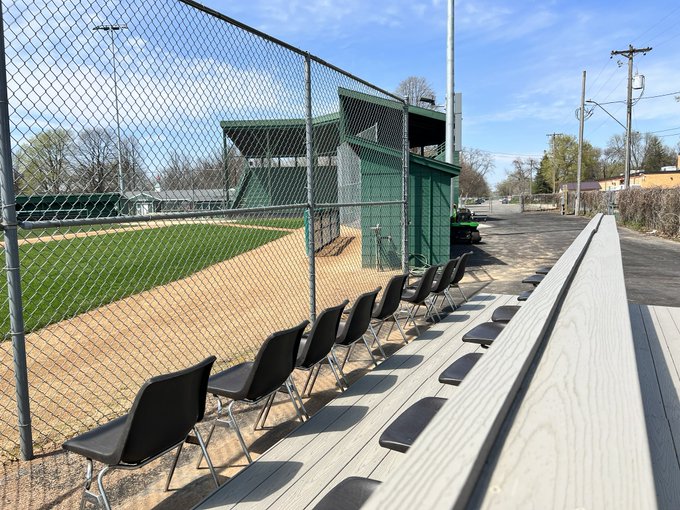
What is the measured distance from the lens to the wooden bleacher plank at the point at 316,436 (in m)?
2.40

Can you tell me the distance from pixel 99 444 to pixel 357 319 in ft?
7.63

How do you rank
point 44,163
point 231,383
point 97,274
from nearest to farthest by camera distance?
point 44,163
point 231,383
point 97,274

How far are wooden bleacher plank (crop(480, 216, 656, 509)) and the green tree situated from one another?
2.83 m

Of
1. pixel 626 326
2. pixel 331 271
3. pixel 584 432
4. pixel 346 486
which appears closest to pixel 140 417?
pixel 346 486

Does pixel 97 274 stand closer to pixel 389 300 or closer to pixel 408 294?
pixel 408 294

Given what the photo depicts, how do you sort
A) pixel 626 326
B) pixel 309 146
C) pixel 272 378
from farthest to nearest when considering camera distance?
1. pixel 309 146
2. pixel 272 378
3. pixel 626 326

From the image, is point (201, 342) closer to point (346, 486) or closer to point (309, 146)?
point (309, 146)

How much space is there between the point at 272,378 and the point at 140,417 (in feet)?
3.39

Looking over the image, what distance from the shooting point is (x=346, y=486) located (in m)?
1.91

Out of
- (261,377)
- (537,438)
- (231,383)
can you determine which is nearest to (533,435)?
(537,438)

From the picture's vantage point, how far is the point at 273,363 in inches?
119

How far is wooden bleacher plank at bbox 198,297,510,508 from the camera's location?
240 cm

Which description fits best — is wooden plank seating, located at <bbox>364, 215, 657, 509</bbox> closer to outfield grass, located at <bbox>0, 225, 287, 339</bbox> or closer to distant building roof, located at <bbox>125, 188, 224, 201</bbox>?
distant building roof, located at <bbox>125, 188, 224, 201</bbox>

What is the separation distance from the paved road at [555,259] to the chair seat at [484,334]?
4.69 m
